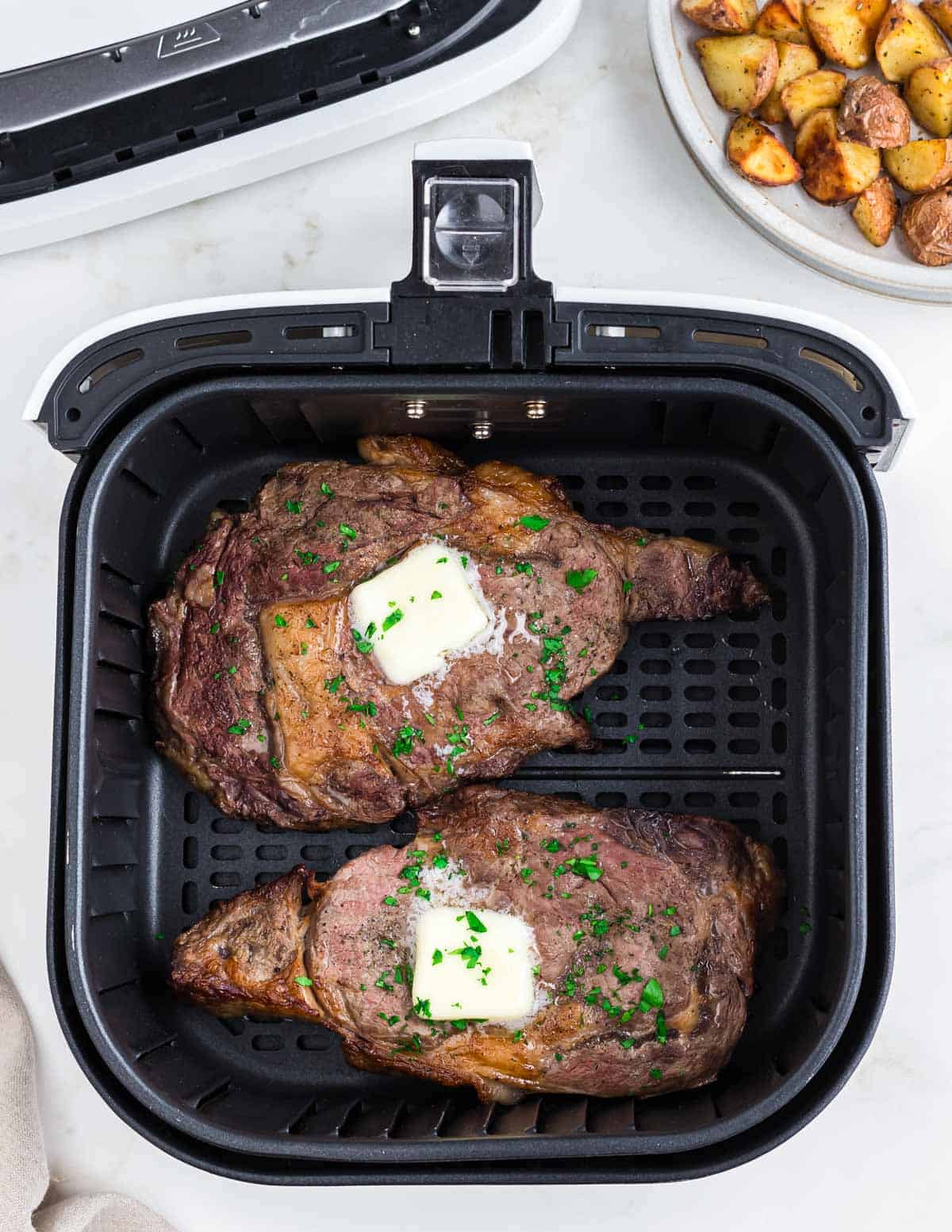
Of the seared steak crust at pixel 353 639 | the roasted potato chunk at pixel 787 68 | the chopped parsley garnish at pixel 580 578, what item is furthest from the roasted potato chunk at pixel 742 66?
the chopped parsley garnish at pixel 580 578

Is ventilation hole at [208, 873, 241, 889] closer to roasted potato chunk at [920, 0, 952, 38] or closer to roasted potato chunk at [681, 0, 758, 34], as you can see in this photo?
roasted potato chunk at [681, 0, 758, 34]

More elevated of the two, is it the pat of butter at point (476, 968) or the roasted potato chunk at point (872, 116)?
the roasted potato chunk at point (872, 116)

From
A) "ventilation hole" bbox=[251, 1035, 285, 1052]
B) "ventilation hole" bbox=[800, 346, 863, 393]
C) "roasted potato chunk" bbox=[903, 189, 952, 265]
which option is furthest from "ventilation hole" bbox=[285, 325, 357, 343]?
"ventilation hole" bbox=[251, 1035, 285, 1052]

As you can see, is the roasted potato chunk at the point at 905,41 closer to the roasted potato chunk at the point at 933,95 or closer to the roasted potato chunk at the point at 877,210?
the roasted potato chunk at the point at 933,95

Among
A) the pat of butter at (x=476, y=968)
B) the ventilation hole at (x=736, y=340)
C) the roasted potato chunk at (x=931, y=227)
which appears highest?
the roasted potato chunk at (x=931, y=227)

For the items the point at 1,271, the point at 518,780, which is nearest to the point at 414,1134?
the point at 518,780

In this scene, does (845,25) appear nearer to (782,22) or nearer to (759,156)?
(782,22)

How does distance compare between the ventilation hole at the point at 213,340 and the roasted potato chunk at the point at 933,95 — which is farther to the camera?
the roasted potato chunk at the point at 933,95
